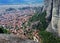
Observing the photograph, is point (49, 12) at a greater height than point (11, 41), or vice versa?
point (11, 41)

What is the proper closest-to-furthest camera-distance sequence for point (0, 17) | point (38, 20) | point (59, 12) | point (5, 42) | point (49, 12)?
1. point (5, 42)
2. point (59, 12)
3. point (49, 12)
4. point (38, 20)
5. point (0, 17)

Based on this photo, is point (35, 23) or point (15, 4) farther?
point (15, 4)

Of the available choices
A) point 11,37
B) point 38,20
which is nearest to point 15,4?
→ point 38,20

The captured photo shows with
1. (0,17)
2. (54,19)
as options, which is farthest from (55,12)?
(0,17)

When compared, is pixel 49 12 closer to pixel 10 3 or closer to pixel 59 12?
pixel 59 12

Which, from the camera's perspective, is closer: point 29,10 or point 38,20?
point 38,20

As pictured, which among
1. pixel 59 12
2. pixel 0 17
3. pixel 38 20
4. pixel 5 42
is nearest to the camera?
pixel 5 42

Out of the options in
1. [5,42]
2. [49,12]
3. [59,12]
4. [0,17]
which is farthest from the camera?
[0,17]

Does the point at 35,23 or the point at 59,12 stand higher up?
the point at 59,12

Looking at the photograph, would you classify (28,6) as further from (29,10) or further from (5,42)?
(5,42)
